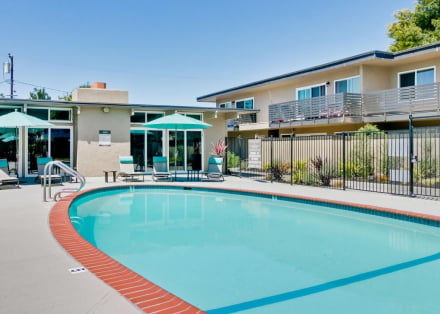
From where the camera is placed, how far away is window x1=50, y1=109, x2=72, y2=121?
17.0 m

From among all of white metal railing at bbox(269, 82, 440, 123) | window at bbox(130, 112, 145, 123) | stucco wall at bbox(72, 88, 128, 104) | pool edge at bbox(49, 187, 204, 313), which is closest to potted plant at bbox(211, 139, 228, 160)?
window at bbox(130, 112, 145, 123)

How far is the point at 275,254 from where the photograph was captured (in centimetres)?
622

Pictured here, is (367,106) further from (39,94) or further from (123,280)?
(39,94)

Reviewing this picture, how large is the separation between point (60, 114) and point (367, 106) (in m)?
15.2

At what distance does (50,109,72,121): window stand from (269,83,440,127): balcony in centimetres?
1245

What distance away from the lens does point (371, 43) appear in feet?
88.5

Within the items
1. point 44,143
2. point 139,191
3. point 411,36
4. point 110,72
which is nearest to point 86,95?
point 44,143

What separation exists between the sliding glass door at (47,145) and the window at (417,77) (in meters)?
16.9

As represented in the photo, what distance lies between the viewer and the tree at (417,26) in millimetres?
27025

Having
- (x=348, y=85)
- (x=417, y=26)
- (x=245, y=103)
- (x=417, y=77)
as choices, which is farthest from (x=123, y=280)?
(x=417, y=26)

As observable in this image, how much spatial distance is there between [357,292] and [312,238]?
9.22 ft

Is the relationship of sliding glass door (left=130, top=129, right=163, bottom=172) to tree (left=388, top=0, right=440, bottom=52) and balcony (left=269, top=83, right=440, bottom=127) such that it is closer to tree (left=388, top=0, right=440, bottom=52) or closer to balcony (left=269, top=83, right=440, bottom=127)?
balcony (left=269, top=83, right=440, bottom=127)

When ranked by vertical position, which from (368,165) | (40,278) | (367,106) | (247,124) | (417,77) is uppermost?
(417,77)

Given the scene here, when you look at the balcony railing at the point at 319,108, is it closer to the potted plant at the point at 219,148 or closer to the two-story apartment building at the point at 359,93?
the two-story apartment building at the point at 359,93
